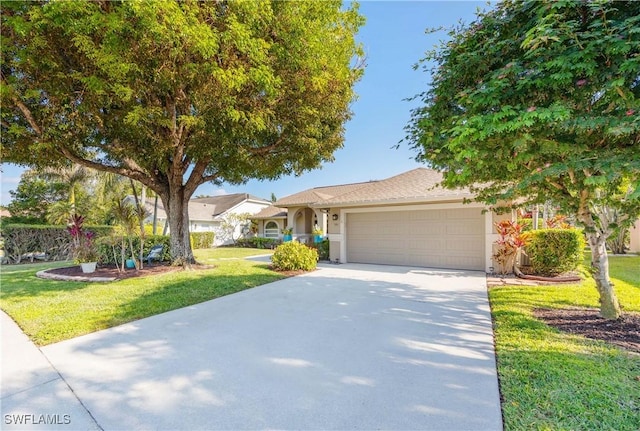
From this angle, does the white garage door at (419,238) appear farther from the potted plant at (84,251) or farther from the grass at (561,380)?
the potted plant at (84,251)

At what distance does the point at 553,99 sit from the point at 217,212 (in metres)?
28.2

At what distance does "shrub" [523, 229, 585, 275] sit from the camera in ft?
27.3

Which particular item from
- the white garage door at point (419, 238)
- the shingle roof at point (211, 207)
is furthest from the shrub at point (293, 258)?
the shingle roof at point (211, 207)

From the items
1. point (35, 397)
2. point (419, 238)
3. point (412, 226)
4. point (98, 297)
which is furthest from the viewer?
point (412, 226)

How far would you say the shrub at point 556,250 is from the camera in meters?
8.33

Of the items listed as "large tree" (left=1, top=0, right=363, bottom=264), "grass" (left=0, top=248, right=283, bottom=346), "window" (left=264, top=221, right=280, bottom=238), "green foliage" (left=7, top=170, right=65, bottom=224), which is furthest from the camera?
"window" (left=264, top=221, right=280, bottom=238)

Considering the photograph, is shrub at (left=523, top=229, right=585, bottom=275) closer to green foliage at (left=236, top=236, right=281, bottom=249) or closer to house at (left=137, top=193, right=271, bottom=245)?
green foliage at (left=236, top=236, right=281, bottom=249)

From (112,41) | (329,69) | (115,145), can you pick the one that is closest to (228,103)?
(112,41)

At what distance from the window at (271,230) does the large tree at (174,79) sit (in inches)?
541

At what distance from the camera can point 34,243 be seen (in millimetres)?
14062

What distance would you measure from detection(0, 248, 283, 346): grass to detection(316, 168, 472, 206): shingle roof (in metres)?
4.94

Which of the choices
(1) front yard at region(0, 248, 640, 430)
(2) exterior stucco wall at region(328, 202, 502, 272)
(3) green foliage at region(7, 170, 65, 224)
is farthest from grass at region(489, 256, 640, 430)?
(3) green foliage at region(7, 170, 65, 224)

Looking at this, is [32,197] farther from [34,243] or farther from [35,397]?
[35,397]

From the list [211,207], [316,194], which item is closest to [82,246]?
A: [316,194]
